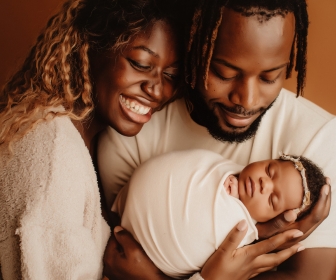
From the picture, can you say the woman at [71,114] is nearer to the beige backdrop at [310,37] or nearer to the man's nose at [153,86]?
the man's nose at [153,86]

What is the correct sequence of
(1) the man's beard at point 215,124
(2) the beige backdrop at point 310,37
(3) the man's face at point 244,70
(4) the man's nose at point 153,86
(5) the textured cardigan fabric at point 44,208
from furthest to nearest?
(2) the beige backdrop at point 310,37 → (1) the man's beard at point 215,124 → (4) the man's nose at point 153,86 → (3) the man's face at point 244,70 → (5) the textured cardigan fabric at point 44,208

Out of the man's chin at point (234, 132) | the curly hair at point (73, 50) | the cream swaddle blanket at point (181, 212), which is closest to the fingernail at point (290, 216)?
the cream swaddle blanket at point (181, 212)

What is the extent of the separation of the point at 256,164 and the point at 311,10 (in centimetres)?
66

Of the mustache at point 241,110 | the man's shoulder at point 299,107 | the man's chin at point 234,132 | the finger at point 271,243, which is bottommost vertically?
the finger at point 271,243

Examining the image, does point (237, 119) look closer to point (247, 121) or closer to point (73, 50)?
point (247, 121)

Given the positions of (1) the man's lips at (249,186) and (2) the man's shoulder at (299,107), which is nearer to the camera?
(1) the man's lips at (249,186)

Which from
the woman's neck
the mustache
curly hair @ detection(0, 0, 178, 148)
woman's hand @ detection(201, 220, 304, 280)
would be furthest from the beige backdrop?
woman's hand @ detection(201, 220, 304, 280)

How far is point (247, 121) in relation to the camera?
126 cm

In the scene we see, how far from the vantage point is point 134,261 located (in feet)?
3.94

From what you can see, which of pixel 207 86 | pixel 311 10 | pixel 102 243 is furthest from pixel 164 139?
pixel 311 10

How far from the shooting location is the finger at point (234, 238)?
3.69 feet

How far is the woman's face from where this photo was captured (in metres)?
1.13

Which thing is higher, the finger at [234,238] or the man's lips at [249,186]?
the man's lips at [249,186]

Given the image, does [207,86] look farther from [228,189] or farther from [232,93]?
[228,189]
